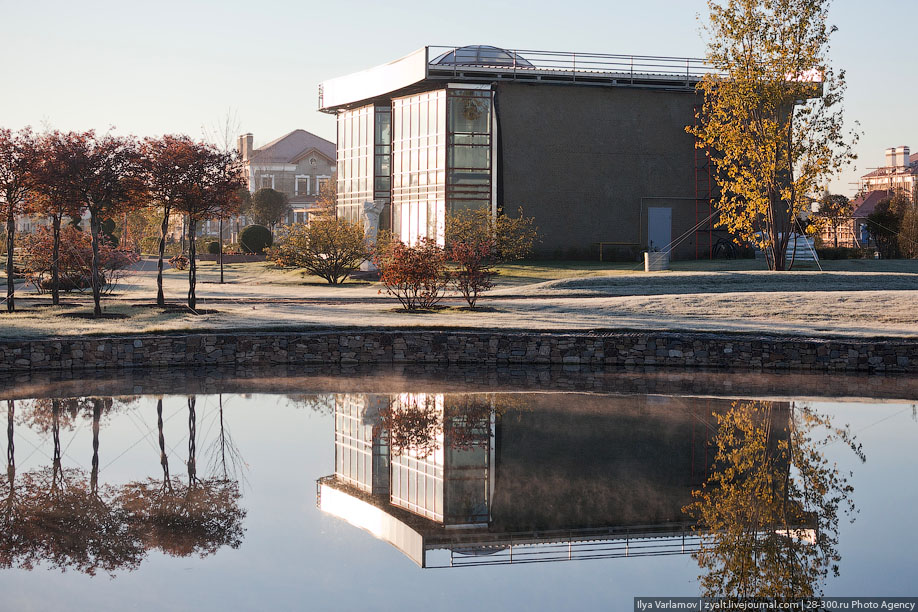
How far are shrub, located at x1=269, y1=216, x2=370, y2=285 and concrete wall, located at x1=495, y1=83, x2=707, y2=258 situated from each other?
26.6ft

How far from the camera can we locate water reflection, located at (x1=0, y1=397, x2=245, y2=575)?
19.9 ft

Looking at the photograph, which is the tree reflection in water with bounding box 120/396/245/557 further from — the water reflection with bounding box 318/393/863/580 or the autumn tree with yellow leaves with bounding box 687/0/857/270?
the autumn tree with yellow leaves with bounding box 687/0/857/270

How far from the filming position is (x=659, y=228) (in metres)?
41.5

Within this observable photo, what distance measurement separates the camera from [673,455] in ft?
28.8

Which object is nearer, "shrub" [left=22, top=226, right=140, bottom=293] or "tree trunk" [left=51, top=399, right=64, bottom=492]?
"tree trunk" [left=51, top=399, right=64, bottom=492]

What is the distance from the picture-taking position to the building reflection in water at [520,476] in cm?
641

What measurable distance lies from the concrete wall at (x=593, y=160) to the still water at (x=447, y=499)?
28.7 metres

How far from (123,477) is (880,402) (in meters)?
9.50

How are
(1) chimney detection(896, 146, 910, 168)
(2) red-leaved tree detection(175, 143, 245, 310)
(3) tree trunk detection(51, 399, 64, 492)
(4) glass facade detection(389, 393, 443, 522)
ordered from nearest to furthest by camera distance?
1. (4) glass facade detection(389, 393, 443, 522)
2. (3) tree trunk detection(51, 399, 64, 492)
3. (2) red-leaved tree detection(175, 143, 245, 310)
4. (1) chimney detection(896, 146, 910, 168)

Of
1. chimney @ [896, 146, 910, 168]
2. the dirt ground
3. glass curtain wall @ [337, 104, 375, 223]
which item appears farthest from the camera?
chimney @ [896, 146, 910, 168]

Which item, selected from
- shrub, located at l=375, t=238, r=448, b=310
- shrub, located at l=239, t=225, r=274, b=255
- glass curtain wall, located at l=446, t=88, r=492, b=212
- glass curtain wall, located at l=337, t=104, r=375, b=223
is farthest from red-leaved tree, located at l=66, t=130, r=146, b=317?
shrub, located at l=239, t=225, r=274, b=255

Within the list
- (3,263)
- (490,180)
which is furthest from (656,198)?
(3,263)

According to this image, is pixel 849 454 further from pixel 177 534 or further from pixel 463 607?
pixel 177 534

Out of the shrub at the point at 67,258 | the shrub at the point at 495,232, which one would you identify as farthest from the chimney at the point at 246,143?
the shrub at the point at 67,258
